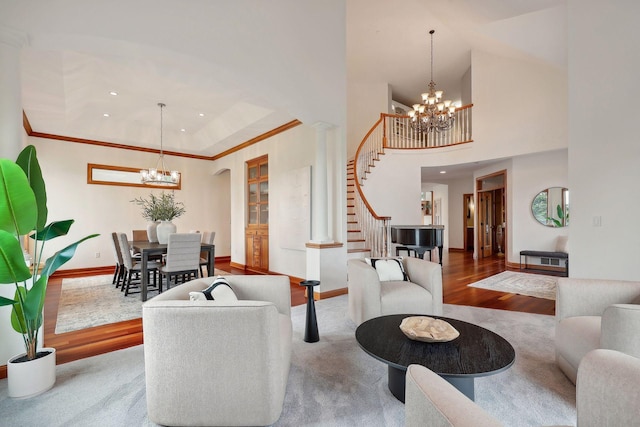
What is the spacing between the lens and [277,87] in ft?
12.2

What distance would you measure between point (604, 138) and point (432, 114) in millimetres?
4145

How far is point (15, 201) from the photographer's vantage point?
186cm

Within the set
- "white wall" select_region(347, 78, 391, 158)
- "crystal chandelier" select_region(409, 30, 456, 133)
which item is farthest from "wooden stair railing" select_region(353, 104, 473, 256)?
"white wall" select_region(347, 78, 391, 158)

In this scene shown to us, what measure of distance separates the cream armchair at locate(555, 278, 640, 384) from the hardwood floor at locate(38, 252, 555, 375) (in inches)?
67.8

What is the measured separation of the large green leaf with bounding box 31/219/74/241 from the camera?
2.15m

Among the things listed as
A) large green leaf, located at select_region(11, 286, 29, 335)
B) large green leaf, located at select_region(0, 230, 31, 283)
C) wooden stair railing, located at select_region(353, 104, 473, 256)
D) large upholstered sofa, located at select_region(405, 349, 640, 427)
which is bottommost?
large green leaf, located at select_region(11, 286, 29, 335)

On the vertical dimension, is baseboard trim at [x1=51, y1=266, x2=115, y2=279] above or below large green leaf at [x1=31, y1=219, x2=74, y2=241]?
below

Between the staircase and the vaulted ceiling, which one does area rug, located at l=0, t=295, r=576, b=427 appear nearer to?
the vaulted ceiling

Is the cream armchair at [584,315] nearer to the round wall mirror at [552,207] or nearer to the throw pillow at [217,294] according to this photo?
the throw pillow at [217,294]

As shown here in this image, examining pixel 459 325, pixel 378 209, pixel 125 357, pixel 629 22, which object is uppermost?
pixel 629 22

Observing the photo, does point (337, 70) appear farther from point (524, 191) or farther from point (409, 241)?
point (524, 191)

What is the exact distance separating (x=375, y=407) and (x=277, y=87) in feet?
11.4

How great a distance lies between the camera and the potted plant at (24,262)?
181 centimetres

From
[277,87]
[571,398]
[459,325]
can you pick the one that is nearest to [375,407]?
[459,325]
